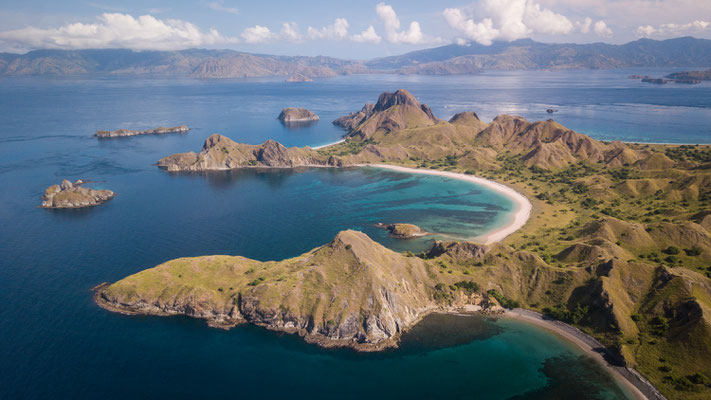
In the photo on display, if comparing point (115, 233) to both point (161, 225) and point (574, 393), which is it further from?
point (574, 393)

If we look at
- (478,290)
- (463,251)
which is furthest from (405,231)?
(478,290)

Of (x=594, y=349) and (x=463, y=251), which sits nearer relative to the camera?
(x=594, y=349)

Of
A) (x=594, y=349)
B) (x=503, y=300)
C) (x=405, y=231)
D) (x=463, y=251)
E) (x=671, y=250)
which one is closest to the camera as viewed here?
(x=594, y=349)

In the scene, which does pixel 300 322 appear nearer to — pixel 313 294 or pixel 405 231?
pixel 313 294

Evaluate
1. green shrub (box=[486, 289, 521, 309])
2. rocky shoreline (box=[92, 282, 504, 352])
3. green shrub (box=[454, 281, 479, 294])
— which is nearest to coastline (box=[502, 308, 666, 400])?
green shrub (box=[486, 289, 521, 309])

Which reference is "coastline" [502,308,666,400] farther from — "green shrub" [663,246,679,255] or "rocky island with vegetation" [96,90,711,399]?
"green shrub" [663,246,679,255]

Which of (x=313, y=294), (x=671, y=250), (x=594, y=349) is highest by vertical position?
(x=671, y=250)

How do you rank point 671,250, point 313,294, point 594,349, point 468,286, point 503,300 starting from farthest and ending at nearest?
point 671,250 → point 468,286 → point 503,300 → point 313,294 → point 594,349

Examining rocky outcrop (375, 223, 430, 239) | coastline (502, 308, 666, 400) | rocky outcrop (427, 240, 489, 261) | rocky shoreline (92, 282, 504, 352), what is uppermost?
rocky outcrop (427, 240, 489, 261)
